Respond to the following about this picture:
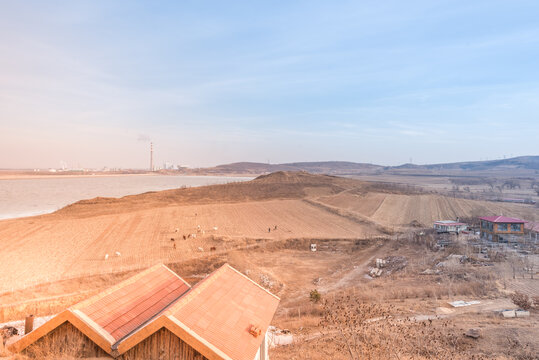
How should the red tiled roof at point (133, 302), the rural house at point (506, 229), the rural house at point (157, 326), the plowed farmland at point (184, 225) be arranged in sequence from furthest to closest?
the rural house at point (506, 229) < the plowed farmland at point (184, 225) < the red tiled roof at point (133, 302) < the rural house at point (157, 326)

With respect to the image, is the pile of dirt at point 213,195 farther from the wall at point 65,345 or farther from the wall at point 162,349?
the wall at point 162,349

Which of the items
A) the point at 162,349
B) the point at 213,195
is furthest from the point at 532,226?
the point at 213,195

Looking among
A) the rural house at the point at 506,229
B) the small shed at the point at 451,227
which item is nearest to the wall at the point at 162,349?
the rural house at the point at 506,229

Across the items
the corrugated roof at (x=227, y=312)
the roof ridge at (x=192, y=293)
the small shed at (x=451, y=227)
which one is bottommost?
the small shed at (x=451, y=227)

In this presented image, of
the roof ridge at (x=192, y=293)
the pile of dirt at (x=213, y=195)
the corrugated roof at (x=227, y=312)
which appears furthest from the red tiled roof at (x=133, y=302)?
the pile of dirt at (x=213, y=195)

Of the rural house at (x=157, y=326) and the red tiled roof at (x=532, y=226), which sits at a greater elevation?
the rural house at (x=157, y=326)

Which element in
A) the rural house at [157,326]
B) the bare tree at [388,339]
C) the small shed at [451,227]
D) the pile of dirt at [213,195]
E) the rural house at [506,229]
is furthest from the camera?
the pile of dirt at [213,195]

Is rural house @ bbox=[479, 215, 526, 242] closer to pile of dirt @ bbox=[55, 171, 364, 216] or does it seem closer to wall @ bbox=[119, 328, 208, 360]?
wall @ bbox=[119, 328, 208, 360]

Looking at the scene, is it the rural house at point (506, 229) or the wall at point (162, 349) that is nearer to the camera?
the wall at point (162, 349)

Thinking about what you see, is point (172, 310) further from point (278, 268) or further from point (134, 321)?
point (278, 268)
